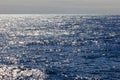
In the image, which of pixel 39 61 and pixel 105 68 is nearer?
pixel 105 68

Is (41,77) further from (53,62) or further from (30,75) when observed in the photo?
(53,62)

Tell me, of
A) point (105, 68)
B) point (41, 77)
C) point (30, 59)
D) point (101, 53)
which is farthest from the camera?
point (101, 53)

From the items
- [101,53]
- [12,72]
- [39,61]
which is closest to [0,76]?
[12,72]

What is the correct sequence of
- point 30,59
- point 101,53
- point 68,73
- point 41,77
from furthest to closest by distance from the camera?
point 101,53 < point 30,59 < point 68,73 < point 41,77

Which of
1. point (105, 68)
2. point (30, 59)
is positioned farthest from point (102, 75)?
point (30, 59)

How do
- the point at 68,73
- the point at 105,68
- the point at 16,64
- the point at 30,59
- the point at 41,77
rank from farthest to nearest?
the point at 30,59 → the point at 16,64 → the point at 105,68 → the point at 68,73 → the point at 41,77

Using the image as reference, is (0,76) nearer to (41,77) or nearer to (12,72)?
(12,72)

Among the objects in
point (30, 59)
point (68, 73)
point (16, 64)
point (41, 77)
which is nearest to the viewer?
point (41, 77)

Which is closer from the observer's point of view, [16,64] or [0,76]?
[0,76]
